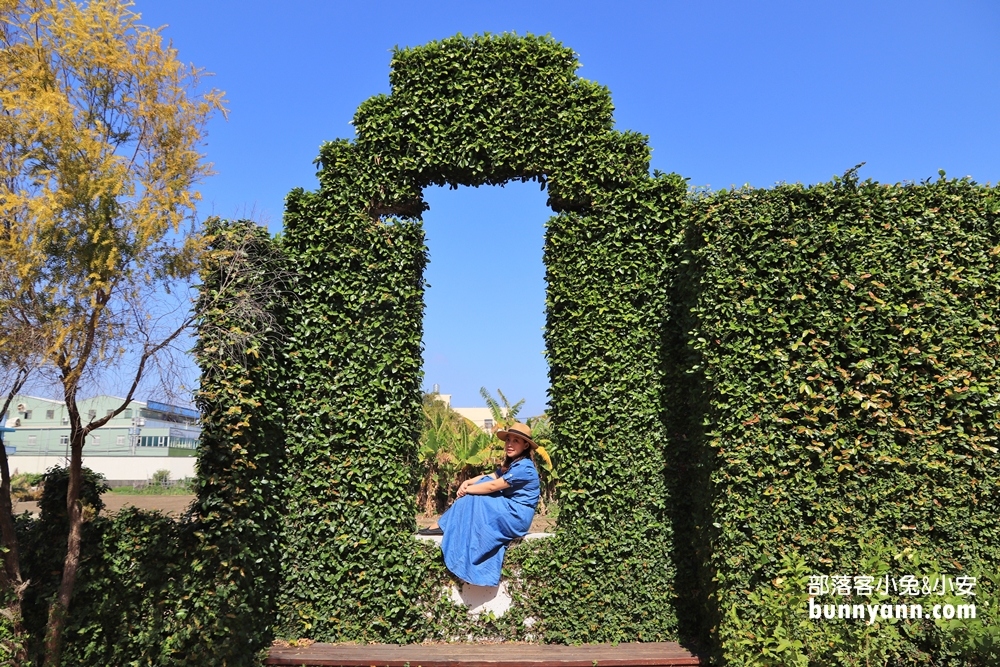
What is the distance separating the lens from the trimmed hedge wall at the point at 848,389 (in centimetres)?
539

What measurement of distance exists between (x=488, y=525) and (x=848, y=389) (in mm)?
3591

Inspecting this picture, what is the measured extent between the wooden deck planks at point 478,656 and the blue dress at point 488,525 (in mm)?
680

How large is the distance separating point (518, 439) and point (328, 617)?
2565 mm

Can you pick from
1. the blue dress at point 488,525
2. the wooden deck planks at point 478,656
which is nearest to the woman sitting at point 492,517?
the blue dress at point 488,525

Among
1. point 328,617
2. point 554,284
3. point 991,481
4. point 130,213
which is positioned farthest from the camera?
point 554,284

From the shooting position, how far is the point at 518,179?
6.88 metres

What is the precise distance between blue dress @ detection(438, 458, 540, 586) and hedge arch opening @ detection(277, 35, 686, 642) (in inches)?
9.6

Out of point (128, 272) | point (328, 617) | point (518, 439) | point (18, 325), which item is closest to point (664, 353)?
point (518, 439)

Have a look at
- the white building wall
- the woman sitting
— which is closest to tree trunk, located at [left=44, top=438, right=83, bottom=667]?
the woman sitting

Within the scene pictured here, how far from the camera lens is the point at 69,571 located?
5.01 m

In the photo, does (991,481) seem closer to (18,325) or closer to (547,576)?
(547,576)

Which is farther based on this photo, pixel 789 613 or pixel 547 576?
pixel 547 576

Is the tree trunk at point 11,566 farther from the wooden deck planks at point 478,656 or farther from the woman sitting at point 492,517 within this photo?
the woman sitting at point 492,517

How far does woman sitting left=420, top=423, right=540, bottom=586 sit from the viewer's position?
619cm
